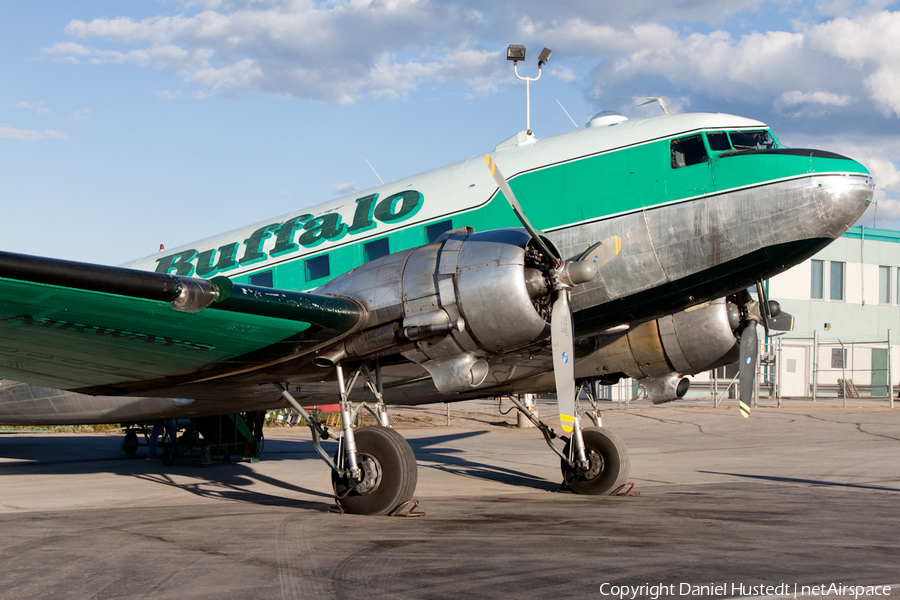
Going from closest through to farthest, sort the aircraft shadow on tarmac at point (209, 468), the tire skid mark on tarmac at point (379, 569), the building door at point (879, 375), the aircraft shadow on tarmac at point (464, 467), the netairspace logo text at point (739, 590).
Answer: the netairspace logo text at point (739, 590), the tire skid mark on tarmac at point (379, 569), the aircraft shadow on tarmac at point (209, 468), the aircraft shadow on tarmac at point (464, 467), the building door at point (879, 375)

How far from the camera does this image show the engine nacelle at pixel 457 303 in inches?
316

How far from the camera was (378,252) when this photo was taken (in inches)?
420

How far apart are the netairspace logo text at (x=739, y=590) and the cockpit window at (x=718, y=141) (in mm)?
5415

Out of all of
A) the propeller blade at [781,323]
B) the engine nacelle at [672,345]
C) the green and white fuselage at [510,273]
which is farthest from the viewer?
the propeller blade at [781,323]

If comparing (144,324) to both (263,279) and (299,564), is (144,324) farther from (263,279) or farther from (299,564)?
(263,279)

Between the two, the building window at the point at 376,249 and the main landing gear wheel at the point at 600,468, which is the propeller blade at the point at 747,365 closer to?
the main landing gear wheel at the point at 600,468

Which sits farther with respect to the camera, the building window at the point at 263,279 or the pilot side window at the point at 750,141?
the building window at the point at 263,279

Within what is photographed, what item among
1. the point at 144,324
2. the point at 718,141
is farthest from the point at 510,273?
the point at 144,324

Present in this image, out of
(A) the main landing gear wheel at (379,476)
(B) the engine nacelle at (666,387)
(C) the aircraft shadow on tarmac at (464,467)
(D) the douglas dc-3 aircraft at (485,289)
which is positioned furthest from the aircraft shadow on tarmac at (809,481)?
(A) the main landing gear wheel at (379,476)

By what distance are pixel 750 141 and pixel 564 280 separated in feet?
9.48

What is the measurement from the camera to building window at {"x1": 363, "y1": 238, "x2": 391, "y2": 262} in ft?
34.8

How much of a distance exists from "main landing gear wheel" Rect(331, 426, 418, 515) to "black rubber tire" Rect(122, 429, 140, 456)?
1121cm

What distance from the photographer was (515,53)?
1218cm

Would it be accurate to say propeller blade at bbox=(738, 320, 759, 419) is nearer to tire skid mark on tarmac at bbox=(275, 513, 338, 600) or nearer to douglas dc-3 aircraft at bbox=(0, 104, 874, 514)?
douglas dc-3 aircraft at bbox=(0, 104, 874, 514)
